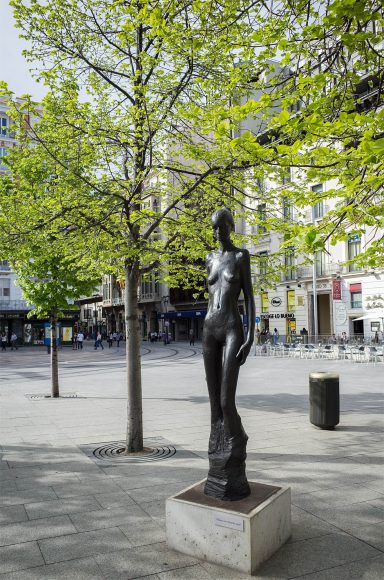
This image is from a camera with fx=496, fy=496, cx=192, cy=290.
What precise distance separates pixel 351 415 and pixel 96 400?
6.48m

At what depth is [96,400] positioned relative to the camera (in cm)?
1313

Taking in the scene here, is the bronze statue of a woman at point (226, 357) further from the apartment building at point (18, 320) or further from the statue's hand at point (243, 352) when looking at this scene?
the apartment building at point (18, 320)

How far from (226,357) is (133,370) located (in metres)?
3.68

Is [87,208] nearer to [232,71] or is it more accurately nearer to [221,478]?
[232,71]

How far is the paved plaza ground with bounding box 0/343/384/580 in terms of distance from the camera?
412cm

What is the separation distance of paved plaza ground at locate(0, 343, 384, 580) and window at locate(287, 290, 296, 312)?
28.5 m

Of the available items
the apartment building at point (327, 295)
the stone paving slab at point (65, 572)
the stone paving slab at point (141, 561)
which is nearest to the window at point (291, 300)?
the apartment building at point (327, 295)

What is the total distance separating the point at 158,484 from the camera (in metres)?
6.19

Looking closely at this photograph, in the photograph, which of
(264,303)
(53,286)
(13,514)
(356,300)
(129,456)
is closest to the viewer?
(13,514)

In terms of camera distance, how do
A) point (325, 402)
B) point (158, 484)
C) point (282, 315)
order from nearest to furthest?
1. point (158, 484)
2. point (325, 402)
3. point (282, 315)

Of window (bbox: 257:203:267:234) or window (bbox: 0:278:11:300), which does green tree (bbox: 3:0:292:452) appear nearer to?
window (bbox: 257:203:267:234)

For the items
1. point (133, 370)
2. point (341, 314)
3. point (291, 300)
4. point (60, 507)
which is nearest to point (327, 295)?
point (291, 300)

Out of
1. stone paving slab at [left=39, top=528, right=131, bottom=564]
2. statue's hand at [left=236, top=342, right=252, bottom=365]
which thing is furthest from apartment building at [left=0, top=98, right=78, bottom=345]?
statue's hand at [left=236, top=342, right=252, bottom=365]

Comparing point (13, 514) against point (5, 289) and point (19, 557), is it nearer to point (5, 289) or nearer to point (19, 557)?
point (19, 557)
